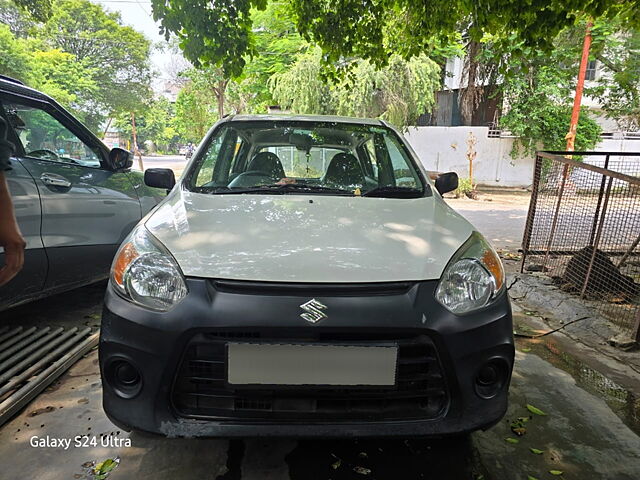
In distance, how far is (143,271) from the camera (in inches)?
68.9

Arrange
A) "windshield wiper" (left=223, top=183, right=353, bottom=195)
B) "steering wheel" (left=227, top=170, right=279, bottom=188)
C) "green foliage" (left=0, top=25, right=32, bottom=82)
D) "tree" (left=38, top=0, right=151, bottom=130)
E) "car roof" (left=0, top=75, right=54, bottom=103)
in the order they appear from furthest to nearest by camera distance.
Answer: "tree" (left=38, top=0, right=151, bottom=130) → "green foliage" (left=0, top=25, right=32, bottom=82) → "car roof" (left=0, top=75, right=54, bottom=103) → "steering wheel" (left=227, top=170, right=279, bottom=188) → "windshield wiper" (left=223, top=183, right=353, bottom=195)

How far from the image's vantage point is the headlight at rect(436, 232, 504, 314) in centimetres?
171

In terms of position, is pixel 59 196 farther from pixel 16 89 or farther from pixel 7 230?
pixel 7 230

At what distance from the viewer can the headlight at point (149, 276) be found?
1.67 m

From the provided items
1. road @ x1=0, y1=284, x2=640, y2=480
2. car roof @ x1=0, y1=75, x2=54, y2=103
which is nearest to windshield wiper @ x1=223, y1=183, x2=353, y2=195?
road @ x1=0, y1=284, x2=640, y2=480

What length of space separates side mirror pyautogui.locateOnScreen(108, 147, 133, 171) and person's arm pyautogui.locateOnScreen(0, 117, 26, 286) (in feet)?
7.84

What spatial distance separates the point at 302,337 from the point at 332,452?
728 mm

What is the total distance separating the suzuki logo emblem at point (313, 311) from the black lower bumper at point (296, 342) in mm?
20

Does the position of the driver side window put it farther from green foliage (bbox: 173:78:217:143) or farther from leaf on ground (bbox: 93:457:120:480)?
green foliage (bbox: 173:78:217:143)

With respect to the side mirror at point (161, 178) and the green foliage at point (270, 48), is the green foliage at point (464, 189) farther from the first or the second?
the side mirror at point (161, 178)

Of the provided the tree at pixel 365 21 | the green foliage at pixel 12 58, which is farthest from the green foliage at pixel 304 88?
the green foliage at pixel 12 58

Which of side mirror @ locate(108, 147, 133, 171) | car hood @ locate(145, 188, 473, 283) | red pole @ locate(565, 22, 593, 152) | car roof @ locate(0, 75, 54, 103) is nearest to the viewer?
car hood @ locate(145, 188, 473, 283)

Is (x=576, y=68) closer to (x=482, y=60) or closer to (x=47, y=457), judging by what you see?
(x=482, y=60)

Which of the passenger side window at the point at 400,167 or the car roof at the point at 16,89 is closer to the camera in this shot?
the passenger side window at the point at 400,167
